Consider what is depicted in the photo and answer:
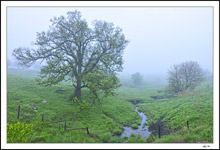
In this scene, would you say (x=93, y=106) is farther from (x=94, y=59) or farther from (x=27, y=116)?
(x=27, y=116)

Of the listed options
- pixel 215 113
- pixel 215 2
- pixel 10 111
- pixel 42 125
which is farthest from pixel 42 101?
pixel 215 2

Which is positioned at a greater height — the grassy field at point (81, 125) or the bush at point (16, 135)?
the bush at point (16, 135)

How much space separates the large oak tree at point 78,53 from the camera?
57.5 feet

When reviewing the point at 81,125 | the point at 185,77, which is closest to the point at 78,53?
the point at 81,125

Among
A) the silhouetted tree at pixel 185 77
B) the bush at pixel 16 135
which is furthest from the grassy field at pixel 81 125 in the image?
the silhouetted tree at pixel 185 77

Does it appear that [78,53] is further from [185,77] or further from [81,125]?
[185,77]

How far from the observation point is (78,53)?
20000 mm

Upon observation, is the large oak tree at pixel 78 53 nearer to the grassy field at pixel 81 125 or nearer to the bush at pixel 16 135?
the grassy field at pixel 81 125

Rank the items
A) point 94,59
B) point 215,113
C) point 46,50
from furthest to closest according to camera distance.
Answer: point 94,59 → point 46,50 → point 215,113

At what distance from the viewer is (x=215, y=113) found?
8938mm

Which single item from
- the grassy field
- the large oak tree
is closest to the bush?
the grassy field

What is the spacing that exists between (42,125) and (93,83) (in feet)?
26.1

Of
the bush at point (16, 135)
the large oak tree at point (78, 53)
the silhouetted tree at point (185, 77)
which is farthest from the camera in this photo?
the silhouetted tree at point (185, 77)

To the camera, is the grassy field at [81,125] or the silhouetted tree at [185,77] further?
the silhouetted tree at [185,77]
